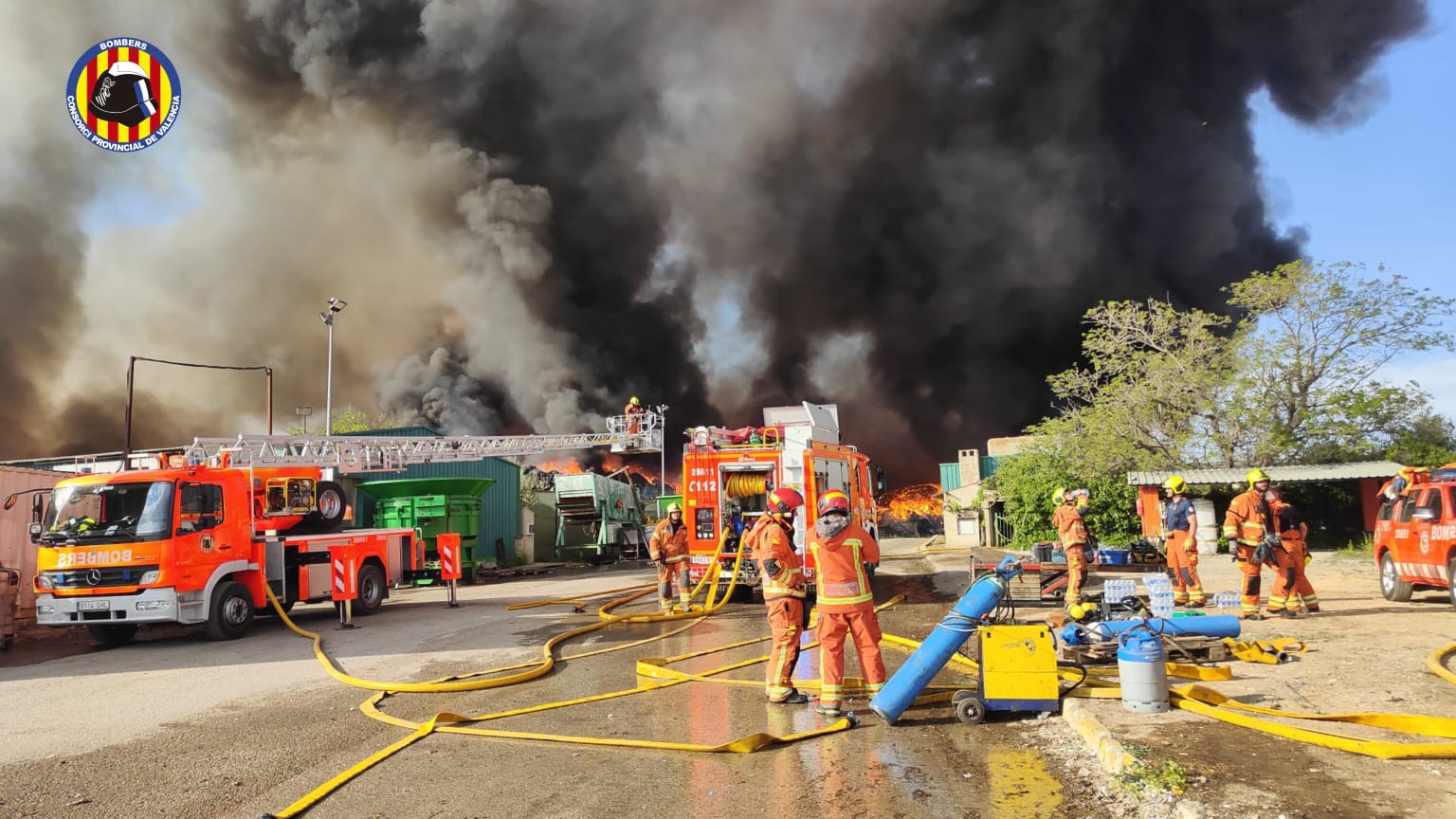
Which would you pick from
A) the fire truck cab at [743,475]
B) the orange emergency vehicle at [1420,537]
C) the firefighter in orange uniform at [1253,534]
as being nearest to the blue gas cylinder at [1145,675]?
the firefighter in orange uniform at [1253,534]

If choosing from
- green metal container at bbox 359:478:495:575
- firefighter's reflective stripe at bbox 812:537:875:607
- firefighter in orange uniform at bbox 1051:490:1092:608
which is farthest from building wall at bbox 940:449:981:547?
firefighter's reflective stripe at bbox 812:537:875:607

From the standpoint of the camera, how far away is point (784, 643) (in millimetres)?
6426

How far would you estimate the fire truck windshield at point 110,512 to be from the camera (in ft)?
34.0

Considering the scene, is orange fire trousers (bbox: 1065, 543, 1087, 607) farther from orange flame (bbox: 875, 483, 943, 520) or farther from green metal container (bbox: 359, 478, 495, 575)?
orange flame (bbox: 875, 483, 943, 520)

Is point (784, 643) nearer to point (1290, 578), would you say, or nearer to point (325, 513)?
point (1290, 578)

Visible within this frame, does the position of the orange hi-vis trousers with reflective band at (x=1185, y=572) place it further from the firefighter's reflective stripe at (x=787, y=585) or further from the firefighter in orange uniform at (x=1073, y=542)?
the firefighter's reflective stripe at (x=787, y=585)

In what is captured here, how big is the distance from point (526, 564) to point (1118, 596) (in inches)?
984

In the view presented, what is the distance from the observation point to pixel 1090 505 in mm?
23516

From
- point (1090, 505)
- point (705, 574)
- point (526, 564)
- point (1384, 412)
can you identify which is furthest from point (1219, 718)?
point (526, 564)

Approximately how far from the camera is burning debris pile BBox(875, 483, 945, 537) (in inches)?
1826

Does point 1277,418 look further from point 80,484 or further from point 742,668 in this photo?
point 80,484

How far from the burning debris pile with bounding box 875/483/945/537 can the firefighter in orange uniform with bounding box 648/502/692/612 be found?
32003mm

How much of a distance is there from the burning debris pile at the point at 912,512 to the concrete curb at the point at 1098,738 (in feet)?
126

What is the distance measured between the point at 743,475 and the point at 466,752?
8.24 meters
